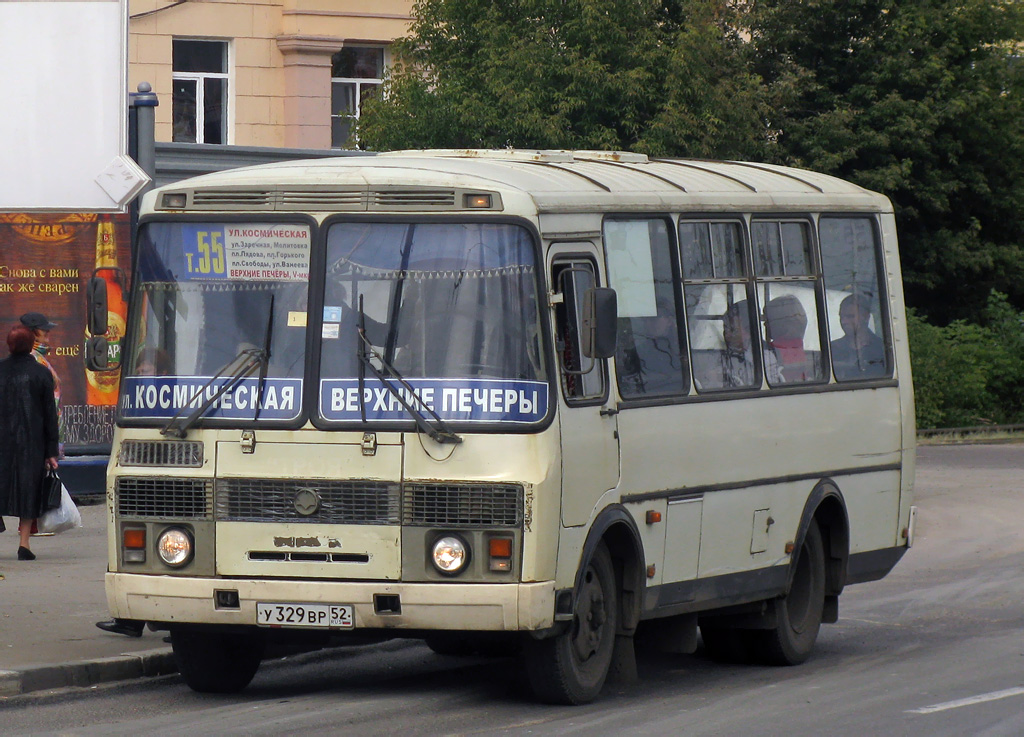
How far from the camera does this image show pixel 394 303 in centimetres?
898

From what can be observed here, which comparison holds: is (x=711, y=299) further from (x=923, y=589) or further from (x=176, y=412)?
(x=923, y=589)

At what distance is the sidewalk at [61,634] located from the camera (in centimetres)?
968

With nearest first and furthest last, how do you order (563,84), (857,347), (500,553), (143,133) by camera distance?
1. (500,553)
2. (857,347)
3. (143,133)
4. (563,84)

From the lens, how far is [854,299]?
12.2 m

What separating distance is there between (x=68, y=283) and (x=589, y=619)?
379 inches

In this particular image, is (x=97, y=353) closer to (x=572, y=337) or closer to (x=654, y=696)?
(x=572, y=337)

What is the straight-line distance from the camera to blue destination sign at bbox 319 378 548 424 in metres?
8.78

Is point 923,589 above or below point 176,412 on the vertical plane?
below

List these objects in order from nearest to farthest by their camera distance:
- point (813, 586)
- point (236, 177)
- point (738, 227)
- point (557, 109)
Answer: point (236, 177) → point (738, 227) → point (813, 586) → point (557, 109)

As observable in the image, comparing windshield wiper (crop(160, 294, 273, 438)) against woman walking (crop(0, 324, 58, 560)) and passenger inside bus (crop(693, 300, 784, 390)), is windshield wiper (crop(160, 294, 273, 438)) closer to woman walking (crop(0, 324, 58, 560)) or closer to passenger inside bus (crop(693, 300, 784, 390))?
passenger inside bus (crop(693, 300, 784, 390))

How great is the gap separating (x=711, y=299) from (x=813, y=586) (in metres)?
2.15

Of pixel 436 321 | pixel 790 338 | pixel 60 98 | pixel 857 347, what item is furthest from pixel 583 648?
pixel 60 98

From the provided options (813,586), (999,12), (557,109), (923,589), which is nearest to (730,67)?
(557,109)

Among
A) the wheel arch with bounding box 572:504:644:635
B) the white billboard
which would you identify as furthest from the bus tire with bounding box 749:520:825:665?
the white billboard
